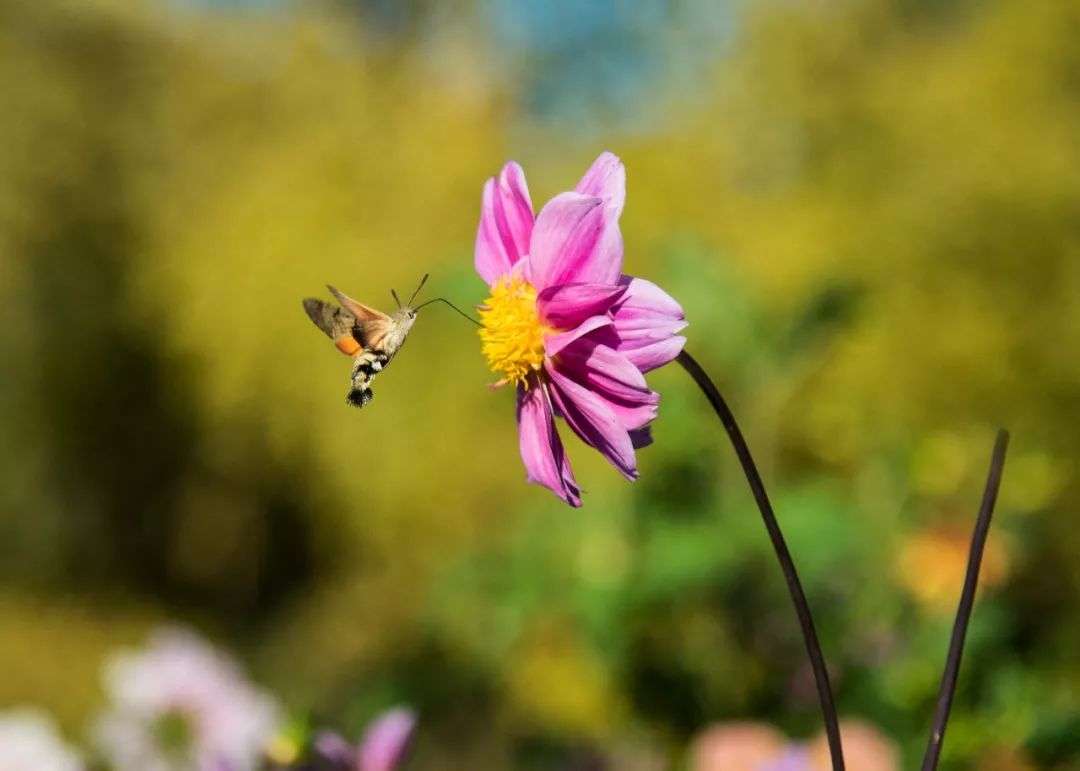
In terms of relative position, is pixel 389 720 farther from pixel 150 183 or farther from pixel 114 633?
pixel 150 183

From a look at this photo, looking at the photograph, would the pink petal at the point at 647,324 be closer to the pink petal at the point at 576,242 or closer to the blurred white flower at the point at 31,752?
the pink petal at the point at 576,242

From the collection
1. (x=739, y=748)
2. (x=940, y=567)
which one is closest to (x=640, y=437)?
(x=739, y=748)

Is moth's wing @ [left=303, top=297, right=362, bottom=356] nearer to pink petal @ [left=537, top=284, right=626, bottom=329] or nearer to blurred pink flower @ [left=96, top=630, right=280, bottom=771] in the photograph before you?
pink petal @ [left=537, top=284, right=626, bottom=329]

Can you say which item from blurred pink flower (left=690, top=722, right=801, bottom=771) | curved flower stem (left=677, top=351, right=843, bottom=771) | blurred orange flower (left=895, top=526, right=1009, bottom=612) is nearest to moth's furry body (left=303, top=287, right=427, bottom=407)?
curved flower stem (left=677, top=351, right=843, bottom=771)

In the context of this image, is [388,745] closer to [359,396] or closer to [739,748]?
[359,396]

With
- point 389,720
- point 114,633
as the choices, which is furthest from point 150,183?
point 389,720

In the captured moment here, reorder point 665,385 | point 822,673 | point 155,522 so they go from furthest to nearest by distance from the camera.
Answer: point 155,522
point 665,385
point 822,673
